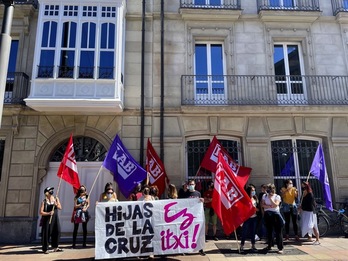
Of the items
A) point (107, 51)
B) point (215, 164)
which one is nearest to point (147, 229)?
point (215, 164)

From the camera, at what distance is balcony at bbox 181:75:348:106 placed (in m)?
11.7

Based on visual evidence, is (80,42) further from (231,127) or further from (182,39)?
(231,127)

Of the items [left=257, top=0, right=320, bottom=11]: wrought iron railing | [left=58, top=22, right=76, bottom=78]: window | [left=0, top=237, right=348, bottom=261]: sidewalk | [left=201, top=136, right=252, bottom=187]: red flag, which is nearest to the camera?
[left=0, top=237, right=348, bottom=261]: sidewalk

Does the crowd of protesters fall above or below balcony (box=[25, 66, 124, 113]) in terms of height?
below

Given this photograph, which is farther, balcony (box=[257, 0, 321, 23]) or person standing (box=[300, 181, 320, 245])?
balcony (box=[257, 0, 321, 23])

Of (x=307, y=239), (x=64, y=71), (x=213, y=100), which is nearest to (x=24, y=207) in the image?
(x=64, y=71)

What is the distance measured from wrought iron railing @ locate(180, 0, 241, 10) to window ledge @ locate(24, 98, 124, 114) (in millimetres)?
5506

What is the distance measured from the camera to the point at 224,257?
7312 mm

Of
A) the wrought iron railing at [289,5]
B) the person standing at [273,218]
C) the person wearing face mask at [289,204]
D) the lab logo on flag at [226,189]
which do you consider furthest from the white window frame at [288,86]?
the lab logo on flag at [226,189]

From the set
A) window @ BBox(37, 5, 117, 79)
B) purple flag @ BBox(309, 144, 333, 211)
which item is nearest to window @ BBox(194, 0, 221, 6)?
window @ BBox(37, 5, 117, 79)

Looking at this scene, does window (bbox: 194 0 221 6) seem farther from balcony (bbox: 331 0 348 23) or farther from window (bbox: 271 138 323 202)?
window (bbox: 271 138 323 202)

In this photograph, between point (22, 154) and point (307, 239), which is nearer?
point (307, 239)

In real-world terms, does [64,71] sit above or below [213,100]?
above

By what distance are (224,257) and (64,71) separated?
837 centimetres
